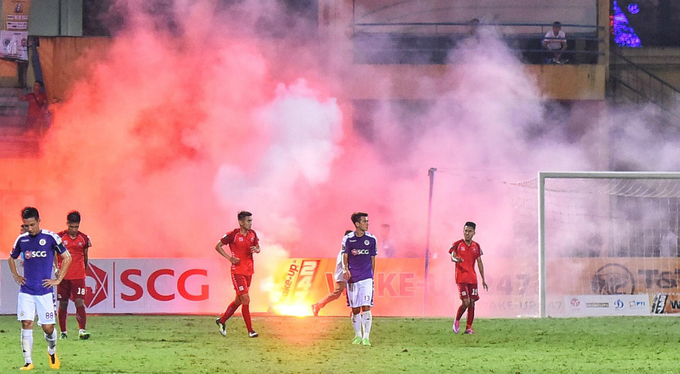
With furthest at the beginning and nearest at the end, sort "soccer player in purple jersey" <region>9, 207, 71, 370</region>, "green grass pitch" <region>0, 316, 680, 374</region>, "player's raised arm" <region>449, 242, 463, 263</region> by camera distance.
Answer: "player's raised arm" <region>449, 242, 463, 263</region> < "green grass pitch" <region>0, 316, 680, 374</region> < "soccer player in purple jersey" <region>9, 207, 71, 370</region>

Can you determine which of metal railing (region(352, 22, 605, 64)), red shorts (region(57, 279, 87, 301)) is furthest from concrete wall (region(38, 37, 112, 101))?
red shorts (region(57, 279, 87, 301))

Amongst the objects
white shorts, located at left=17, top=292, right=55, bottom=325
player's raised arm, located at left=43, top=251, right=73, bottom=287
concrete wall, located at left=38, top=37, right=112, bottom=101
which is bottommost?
white shorts, located at left=17, top=292, right=55, bottom=325

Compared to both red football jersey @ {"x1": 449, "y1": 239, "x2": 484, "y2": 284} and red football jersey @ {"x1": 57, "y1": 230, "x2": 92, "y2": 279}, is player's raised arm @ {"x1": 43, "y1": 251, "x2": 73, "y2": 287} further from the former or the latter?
red football jersey @ {"x1": 449, "y1": 239, "x2": 484, "y2": 284}

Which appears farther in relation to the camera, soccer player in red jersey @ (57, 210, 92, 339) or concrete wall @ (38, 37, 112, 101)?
concrete wall @ (38, 37, 112, 101)

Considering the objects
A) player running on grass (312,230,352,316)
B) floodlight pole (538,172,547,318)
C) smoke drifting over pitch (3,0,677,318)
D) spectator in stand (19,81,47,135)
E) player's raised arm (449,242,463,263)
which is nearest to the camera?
player's raised arm (449,242,463,263)

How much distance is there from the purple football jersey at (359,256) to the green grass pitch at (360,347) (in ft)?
3.03

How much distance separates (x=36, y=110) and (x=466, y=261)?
14.2m

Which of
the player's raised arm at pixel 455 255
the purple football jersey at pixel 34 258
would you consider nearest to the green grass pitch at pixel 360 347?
the purple football jersey at pixel 34 258

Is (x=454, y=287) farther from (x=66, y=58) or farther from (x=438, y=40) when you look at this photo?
(x=66, y=58)

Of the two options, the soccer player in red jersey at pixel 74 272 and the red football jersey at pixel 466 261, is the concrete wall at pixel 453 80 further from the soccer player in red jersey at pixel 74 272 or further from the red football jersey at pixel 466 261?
the soccer player in red jersey at pixel 74 272

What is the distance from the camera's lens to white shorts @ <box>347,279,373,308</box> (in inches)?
521

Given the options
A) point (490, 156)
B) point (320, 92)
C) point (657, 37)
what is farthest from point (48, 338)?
point (657, 37)

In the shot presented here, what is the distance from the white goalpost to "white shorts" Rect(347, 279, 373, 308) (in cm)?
615

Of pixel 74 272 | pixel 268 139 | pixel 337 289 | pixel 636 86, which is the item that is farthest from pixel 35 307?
pixel 636 86
